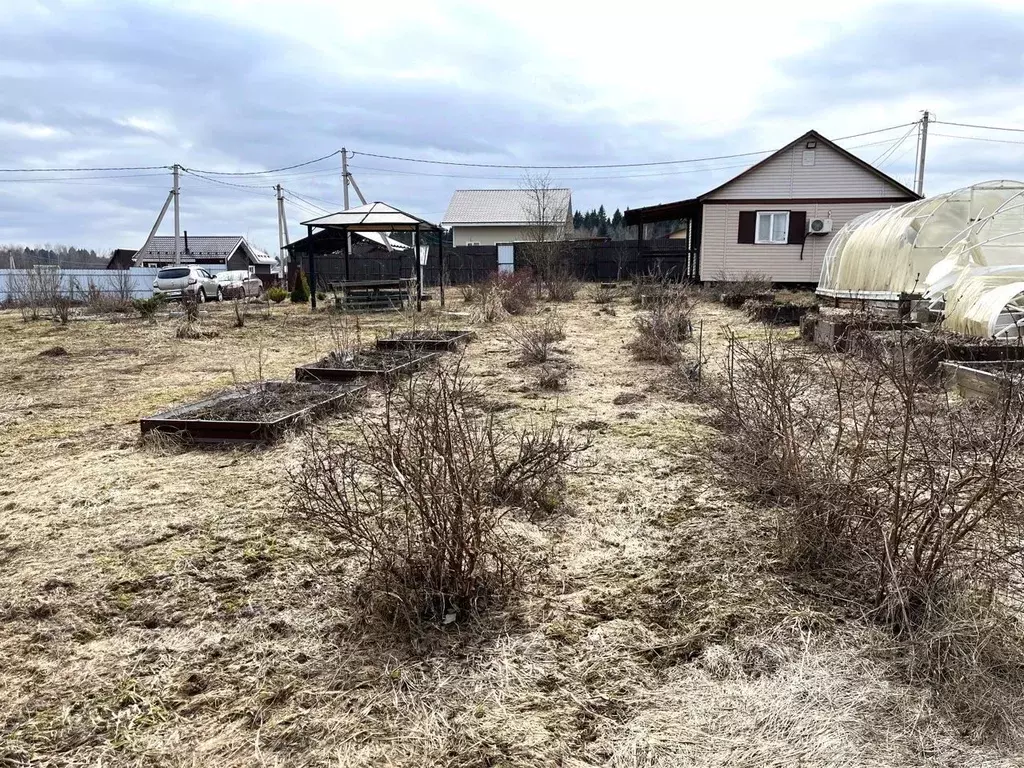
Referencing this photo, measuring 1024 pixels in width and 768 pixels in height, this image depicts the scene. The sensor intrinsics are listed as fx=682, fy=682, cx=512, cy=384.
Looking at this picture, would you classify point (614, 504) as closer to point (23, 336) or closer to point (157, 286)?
point (23, 336)

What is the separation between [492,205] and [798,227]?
21.9 metres

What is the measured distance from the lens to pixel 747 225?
21375 mm

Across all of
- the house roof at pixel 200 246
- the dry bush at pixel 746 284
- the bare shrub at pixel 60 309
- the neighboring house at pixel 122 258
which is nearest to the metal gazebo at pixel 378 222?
the bare shrub at pixel 60 309

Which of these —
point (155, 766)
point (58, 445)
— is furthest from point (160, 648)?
point (58, 445)

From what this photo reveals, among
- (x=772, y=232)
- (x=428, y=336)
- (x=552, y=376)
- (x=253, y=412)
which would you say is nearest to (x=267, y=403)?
(x=253, y=412)

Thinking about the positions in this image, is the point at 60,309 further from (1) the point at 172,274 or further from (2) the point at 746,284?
(2) the point at 746,284

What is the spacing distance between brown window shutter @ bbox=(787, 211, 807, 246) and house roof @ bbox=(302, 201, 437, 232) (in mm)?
11402

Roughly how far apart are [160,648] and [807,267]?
878 inches

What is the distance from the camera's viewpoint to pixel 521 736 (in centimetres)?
191

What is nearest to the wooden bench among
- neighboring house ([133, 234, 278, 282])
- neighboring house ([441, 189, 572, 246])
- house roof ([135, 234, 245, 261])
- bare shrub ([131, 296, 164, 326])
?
bare shrub ([131, 296, 164, 326])

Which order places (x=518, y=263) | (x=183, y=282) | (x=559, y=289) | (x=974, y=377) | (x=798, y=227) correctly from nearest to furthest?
(x=974, y=377) < (x=559, y=289) < (x=798, y=227) < (x=183, y=282) < (x=518, y=263)

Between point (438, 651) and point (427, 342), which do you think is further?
point (427, 342)

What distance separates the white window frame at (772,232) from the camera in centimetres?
2133

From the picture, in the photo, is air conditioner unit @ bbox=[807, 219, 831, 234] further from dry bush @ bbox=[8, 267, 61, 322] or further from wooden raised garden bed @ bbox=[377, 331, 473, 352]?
dry bush @ bbox=[8, 267, 61, 322]
